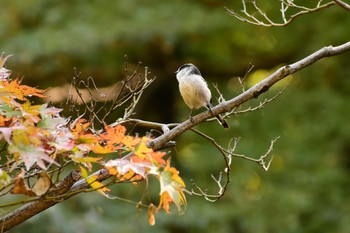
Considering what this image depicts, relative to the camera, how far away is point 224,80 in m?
8.23

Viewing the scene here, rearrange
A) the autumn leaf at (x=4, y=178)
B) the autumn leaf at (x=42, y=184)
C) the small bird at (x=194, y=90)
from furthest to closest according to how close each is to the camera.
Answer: the small bird at (x=194, y=90) → the autumn leaf at (x=42, y=184) → the autumn leaf at (x=4, y=178)

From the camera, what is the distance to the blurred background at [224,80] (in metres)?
7.36

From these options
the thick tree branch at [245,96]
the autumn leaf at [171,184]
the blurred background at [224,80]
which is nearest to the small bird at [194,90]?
the thick tree branch at [245,96]

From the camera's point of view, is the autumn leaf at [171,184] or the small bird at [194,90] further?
the small bird at [194,90]

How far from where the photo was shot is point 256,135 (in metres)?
7.83

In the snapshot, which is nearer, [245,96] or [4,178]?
[4,178]

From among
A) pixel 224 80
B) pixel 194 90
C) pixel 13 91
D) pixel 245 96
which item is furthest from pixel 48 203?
pixel 224 80

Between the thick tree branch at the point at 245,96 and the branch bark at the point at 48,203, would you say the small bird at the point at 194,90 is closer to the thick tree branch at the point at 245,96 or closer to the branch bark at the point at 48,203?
the thick tree branch at the point at 245,96

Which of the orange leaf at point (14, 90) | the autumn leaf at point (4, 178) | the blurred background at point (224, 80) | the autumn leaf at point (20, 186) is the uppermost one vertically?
the orange leaf at point (14, 90)

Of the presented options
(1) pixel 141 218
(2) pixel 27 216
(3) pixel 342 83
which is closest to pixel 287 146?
(3) pixel 342 83

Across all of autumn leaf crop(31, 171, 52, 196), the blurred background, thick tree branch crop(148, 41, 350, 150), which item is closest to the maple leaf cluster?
autumn leaf crop(31, 171, 52, 196)

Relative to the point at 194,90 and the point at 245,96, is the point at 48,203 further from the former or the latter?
the point at 194,90

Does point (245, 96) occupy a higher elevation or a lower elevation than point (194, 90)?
higher

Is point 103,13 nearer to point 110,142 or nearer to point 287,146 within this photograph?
point 287,146
